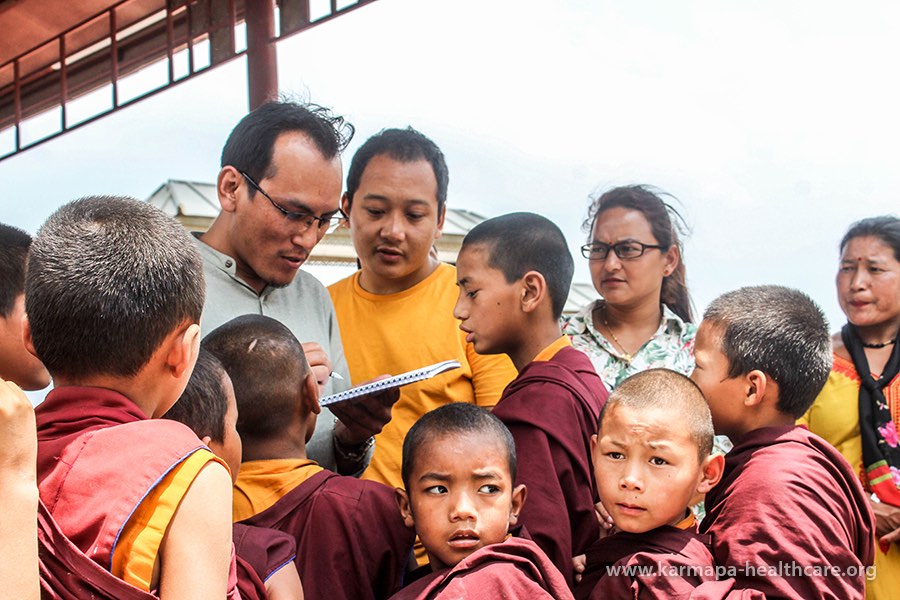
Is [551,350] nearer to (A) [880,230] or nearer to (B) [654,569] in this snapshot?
(B) [654,569]

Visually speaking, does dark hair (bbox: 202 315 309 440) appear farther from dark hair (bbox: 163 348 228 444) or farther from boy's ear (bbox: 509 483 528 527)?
boy's ear (bbox: 509 483 528 527)

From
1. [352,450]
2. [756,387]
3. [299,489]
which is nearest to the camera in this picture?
[299,489]

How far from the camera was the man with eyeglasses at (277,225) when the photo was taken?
2600mm

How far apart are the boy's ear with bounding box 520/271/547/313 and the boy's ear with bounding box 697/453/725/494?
0.75 m

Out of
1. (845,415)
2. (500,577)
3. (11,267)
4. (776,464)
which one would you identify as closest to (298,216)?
(11,267)

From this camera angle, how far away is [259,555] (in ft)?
5.97

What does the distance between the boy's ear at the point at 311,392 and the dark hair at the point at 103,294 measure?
2.27 feet

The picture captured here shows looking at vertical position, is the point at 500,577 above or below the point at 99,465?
below

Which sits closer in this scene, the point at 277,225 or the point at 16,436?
the point at 16,436

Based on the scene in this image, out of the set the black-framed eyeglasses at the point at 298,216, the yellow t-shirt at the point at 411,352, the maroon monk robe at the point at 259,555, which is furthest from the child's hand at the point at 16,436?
the yellow t-shirt at the point at 411,352

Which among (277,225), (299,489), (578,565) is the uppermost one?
(277,225)

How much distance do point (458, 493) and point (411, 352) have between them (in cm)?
99

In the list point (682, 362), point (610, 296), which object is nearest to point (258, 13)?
point (610, 296)

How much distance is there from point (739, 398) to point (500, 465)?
1.95ft
